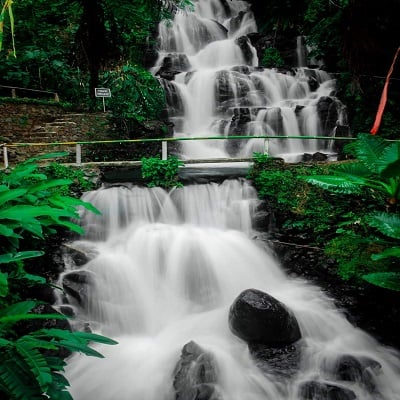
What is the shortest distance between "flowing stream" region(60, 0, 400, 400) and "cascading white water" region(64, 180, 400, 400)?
2 centimetres

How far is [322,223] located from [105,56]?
462 cm

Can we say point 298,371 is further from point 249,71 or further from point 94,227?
point 249,71

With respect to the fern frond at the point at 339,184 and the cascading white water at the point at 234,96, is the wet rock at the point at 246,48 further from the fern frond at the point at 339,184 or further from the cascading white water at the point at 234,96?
the fern frond at the point at 339,184

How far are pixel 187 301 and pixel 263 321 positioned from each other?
173cm

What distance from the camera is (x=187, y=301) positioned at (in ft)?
18.5

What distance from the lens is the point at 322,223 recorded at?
6133 millimetres

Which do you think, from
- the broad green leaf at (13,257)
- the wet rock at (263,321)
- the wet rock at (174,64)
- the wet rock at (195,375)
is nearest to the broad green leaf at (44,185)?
the broad green leaf at (13,257)

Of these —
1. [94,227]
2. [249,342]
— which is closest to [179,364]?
[249,342]

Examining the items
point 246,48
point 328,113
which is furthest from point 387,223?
point 246,48

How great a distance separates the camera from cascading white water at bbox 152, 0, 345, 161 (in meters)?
12.8

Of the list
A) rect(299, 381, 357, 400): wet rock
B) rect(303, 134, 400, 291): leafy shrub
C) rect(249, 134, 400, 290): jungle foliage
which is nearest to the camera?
rect(249, 134, 400, 290): jungle foliage

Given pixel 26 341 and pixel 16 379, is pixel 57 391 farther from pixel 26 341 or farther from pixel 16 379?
pixel 26 341

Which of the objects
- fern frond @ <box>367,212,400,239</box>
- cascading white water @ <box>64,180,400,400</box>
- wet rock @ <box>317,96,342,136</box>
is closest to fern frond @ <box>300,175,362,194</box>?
fern frond @ <box>367,212,400,239</box>

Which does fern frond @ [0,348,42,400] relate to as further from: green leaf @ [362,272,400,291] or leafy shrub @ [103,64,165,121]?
leafy shrub @ [103,64,165,121]
